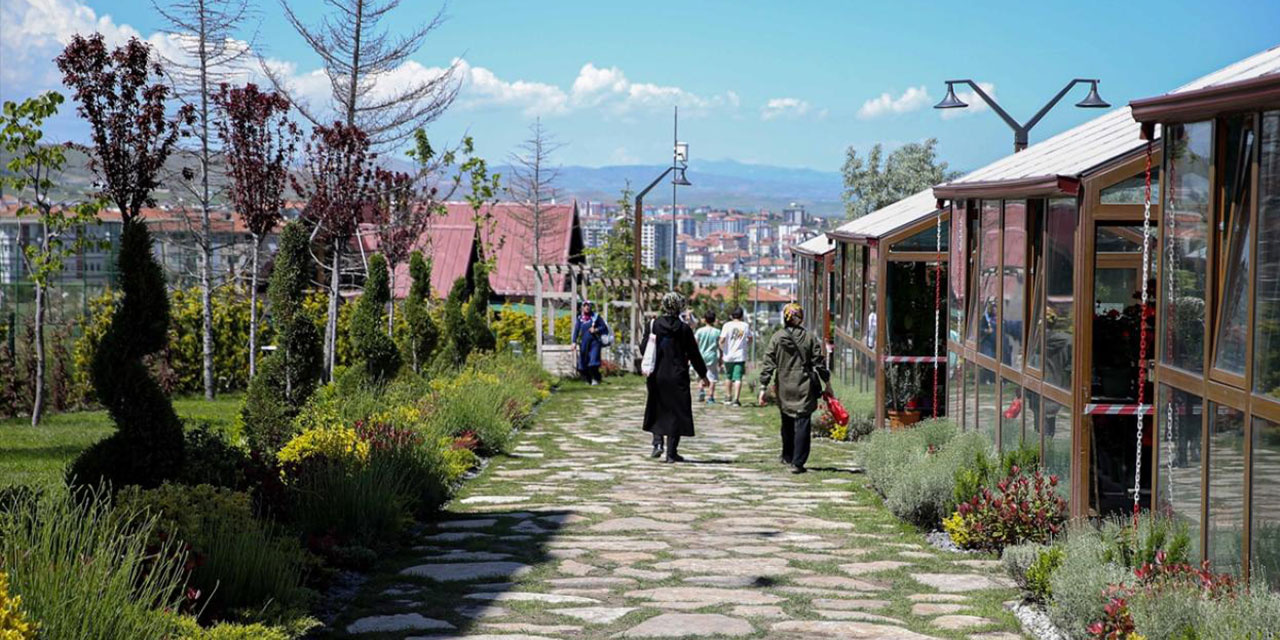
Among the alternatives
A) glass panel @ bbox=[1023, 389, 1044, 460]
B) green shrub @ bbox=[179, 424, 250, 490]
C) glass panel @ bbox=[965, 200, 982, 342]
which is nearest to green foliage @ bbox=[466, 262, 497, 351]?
glass panel @ bbox=[965, 200, 982, 342]

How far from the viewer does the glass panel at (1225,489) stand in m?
6.50

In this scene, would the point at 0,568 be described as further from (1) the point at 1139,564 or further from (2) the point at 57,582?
(1) the point at 1139,564

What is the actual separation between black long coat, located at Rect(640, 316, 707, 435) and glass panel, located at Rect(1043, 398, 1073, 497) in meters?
5.54

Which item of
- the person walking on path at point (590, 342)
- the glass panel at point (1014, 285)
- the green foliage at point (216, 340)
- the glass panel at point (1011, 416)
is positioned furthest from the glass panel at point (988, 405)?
the person walking on path at point (590, 342)

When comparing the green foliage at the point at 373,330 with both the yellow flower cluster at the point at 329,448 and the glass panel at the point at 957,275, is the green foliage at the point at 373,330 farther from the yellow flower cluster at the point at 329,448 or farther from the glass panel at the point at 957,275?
the glass panel at the point at 957,275

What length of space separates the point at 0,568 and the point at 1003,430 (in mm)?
8164

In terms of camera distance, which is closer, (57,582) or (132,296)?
(57,582)

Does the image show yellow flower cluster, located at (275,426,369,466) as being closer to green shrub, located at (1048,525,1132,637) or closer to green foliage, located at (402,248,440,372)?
green shrub, located at (1048,525,1132,637)

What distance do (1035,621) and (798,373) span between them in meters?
6.86

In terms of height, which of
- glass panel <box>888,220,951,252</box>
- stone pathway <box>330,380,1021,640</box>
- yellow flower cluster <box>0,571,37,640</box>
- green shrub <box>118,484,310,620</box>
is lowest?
stone pathway <box>330,380,1021,640</box>

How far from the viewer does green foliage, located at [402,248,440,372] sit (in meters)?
23.1

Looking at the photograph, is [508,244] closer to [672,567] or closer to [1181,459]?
[672,567]

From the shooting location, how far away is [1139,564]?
7.17m

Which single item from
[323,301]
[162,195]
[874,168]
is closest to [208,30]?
[162,195]
